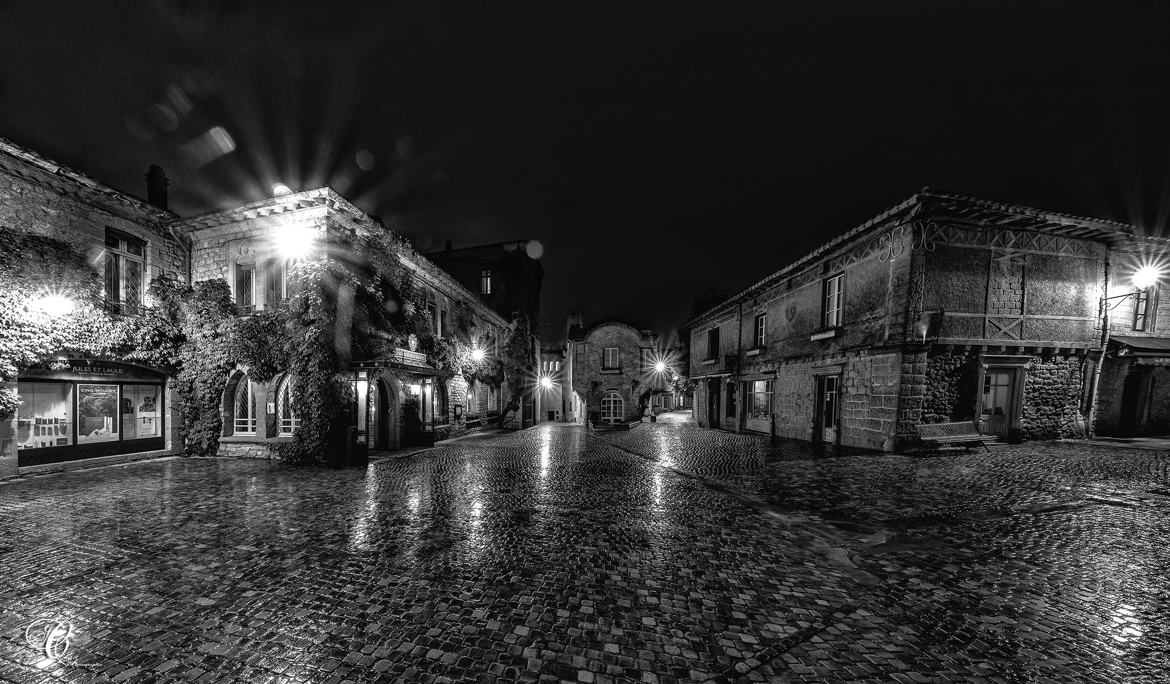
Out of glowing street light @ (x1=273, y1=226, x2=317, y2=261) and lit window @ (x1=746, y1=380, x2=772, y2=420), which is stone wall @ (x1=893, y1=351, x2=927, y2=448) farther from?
glowing street light @ (x1=273, y1=226, x2=317, y2=261)

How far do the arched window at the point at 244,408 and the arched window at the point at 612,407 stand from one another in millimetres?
19685

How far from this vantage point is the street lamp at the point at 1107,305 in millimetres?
12422

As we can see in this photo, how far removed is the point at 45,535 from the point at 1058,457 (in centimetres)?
2075

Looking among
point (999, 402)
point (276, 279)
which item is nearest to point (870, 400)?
point (999, 402)

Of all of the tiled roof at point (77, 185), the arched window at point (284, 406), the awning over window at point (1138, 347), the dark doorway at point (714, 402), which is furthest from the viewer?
the dark doorway at point (714, 402)

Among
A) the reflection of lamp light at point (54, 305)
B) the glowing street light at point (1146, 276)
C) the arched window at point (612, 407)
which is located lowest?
the arched window at point (612, 407)

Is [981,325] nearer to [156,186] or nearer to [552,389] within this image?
[552,389]

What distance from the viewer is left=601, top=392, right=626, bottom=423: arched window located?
90.7 feet

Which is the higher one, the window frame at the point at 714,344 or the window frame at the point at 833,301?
the window frame at the point at 833,301

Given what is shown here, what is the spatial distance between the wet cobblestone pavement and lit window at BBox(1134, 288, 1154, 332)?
1042cm

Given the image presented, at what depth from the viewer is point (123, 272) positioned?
11234 mm

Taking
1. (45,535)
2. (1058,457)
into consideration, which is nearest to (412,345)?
(45,535)

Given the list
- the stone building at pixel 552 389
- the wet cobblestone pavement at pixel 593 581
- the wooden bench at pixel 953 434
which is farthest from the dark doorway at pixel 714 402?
the wet cobblestone pavement at pixel 593 581

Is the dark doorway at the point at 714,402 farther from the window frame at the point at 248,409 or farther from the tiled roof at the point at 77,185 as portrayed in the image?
the tiled roof at the point at 77,185
